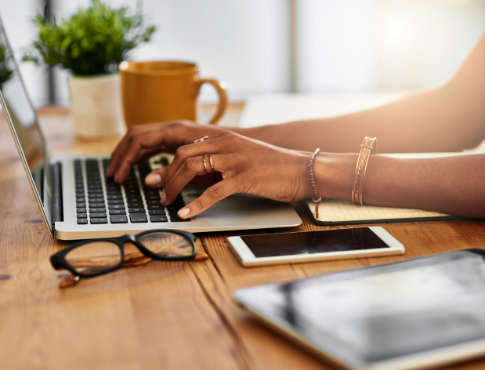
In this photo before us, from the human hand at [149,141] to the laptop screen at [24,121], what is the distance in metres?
0.12

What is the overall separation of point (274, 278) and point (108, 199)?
0.34 meters

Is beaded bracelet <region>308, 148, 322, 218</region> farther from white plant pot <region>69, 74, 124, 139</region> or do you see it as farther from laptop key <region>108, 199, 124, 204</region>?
white plant pot <region>69, 74, 124, 139</region>

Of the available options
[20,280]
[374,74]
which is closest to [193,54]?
[374,74]

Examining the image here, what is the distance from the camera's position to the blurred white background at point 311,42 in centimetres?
332

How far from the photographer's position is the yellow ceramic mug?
3.66 feet

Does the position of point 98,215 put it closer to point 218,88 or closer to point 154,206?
point 154,206

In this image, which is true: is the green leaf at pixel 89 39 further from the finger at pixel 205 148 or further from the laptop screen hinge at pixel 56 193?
the finger at pixel 205 148

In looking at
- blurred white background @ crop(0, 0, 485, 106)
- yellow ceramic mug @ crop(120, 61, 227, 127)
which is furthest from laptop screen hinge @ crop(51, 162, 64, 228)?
blurred white background @ crop(0, 0, 485, 106)

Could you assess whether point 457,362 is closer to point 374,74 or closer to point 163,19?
point 163,19

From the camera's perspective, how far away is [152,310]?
1.62 feet

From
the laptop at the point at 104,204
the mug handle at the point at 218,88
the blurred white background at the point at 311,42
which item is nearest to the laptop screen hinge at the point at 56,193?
the laptop at the point at 104,204

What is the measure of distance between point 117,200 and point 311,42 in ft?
9.60

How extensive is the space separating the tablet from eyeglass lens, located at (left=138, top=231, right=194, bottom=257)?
0.47 ft

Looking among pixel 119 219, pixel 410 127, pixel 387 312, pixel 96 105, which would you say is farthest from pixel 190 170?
pixel 96 105
